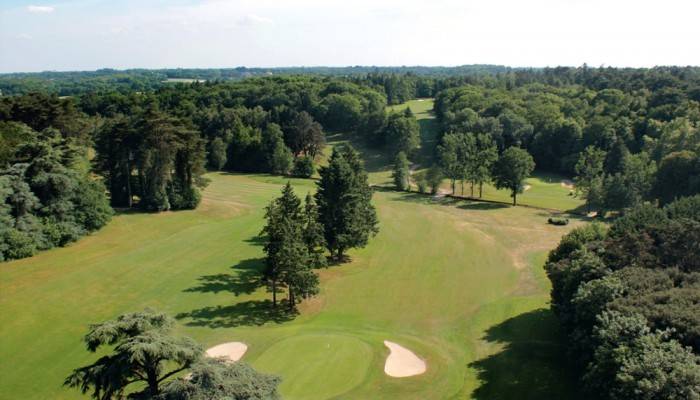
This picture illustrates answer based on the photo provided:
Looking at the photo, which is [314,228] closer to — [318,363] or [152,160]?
[318,363]

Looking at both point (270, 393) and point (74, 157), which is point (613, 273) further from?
point (74, 157)

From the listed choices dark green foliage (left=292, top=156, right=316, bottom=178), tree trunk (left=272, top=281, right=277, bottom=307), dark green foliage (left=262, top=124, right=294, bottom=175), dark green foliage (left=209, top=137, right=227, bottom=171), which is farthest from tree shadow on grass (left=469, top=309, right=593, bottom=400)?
dark green foliage (left=209, top=137, right=227, bottom=171)

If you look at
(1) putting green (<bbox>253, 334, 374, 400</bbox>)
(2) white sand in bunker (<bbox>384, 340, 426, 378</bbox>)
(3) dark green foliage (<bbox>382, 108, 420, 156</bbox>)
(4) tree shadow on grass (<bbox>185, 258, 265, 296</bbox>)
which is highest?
(3) dark green foliage (<bbox>382, 108, 420, 156</bbox>)

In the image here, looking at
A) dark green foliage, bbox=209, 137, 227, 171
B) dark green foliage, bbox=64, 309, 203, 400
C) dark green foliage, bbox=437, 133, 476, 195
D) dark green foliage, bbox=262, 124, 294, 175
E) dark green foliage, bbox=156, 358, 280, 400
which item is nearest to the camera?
dark green foliage, bbox=156, 358, 280, 400

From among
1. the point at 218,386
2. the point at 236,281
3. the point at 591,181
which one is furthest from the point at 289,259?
the point at 591,181

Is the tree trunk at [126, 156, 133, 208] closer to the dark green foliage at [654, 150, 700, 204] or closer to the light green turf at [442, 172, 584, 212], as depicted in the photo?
the light green turf at [442, 172, 584, 212]

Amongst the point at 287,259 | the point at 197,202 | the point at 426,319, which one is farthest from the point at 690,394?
the point at 197,202
